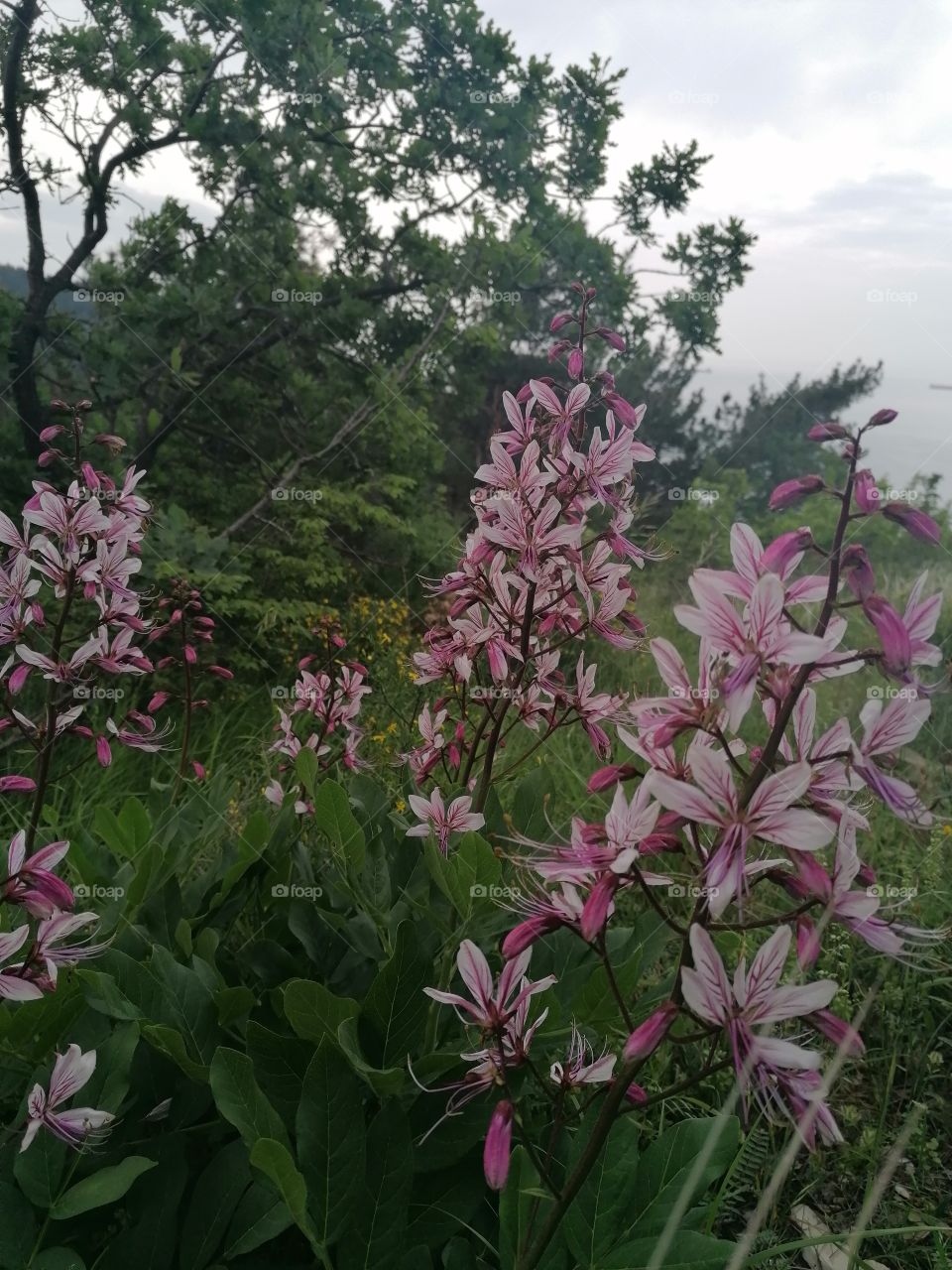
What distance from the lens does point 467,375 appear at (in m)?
3.86

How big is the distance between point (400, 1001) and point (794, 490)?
742mm

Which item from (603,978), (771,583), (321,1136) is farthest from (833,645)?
(321,1136)

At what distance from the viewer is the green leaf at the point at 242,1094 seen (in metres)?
0.91

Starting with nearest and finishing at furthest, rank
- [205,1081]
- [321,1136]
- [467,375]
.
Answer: [321,1136] → [205,1081] → [467,375]

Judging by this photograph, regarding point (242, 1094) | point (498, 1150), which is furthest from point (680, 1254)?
point (242, 1094)

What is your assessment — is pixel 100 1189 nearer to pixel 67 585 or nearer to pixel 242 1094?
pixel 242 1094

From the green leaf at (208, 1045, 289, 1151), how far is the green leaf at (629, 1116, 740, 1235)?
40 centimetres

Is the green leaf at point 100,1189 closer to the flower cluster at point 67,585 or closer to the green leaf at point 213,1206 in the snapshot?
the green leaf at point 213,1206

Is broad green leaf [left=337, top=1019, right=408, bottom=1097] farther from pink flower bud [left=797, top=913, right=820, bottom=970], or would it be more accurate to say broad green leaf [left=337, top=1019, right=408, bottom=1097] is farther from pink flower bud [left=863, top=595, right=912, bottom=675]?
pink flower bud [left=863, top=595, right=912, bottom=675]

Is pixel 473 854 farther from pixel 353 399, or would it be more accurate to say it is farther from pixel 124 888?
pixel 353 399

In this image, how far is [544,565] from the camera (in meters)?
1.33

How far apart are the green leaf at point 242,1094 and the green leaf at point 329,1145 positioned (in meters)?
0.04

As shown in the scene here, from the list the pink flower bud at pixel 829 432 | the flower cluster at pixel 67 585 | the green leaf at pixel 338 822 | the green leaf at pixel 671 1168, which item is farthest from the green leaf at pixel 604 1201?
the flower cluster at pixel 67 585

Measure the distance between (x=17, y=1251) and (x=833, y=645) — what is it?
1.07m
